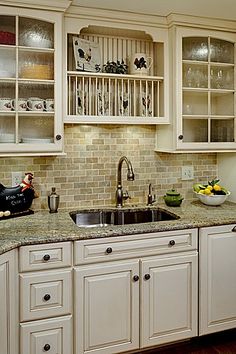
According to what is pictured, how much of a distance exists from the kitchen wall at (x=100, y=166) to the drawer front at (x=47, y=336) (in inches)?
36.6

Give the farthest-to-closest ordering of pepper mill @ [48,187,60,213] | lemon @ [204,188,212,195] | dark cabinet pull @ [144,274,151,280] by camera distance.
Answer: lemon @ [204,188,212,195]
pepper mill @ [48,187,60,213]
dark cabinet pull @ [144,274,151,280]

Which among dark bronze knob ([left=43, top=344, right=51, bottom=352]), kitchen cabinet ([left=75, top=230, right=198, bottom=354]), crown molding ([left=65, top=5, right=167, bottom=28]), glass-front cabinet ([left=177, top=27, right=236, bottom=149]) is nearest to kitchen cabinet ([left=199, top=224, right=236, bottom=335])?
kitchen cabinet ([left=75, top=230, right=198, bottom=354])

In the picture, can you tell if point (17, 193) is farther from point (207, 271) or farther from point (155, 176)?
point (207, 271)

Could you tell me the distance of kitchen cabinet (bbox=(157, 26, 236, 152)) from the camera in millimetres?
2795

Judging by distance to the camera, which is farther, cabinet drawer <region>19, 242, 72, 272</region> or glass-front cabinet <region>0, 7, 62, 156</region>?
glass-front cabinet <region>0, 7, 62, 156</region>

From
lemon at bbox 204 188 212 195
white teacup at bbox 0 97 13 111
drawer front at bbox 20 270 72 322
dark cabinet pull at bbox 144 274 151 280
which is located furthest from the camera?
lemon at bbox 204 188 212 195

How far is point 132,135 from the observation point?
303 cm

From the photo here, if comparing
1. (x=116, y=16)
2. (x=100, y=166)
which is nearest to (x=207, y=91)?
(x=116, y=16)

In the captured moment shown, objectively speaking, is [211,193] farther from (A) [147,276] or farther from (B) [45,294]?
(B) [45,294]

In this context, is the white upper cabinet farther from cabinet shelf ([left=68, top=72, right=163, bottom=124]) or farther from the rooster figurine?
the rooster figurine

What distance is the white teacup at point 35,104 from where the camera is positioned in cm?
250

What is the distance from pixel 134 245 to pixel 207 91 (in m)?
1.35

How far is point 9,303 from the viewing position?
2.02 meters

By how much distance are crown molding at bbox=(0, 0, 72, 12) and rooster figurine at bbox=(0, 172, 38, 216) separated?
1.10 meters
